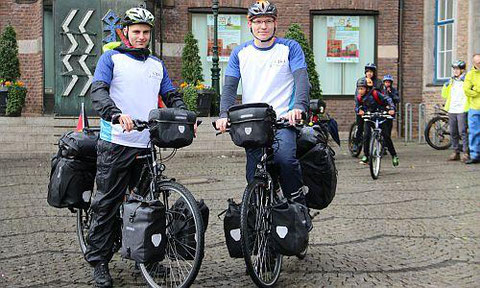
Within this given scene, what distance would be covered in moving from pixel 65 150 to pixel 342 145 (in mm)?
13807

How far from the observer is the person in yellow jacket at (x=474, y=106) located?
13.9m

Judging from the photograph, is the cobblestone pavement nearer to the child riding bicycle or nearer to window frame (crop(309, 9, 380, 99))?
the child riding bicycle

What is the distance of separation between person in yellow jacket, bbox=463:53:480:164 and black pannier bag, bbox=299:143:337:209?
892 cm

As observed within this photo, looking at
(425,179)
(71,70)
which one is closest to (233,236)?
(425,179)

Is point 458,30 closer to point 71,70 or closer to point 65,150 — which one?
point 71,70

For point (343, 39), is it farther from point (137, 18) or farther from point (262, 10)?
point (137, 18)

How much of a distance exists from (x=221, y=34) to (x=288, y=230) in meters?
15.7

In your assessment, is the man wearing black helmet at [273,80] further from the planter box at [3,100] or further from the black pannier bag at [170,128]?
the planter box at [3,100]

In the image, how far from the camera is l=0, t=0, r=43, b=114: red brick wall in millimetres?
19797

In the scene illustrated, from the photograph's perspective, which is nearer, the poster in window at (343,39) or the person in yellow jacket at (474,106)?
the person in yellow jacket at (474,106)

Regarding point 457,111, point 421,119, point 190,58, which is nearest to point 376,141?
→ point 457,111

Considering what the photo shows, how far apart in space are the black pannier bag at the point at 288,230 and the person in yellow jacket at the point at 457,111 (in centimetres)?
1020

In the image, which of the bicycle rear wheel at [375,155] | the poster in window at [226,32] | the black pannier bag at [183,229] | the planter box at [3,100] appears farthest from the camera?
the poster in window at [226,32]

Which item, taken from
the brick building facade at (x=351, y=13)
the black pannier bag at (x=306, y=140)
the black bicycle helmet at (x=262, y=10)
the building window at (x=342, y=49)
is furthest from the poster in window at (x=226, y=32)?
the black bicycle helmet at (x=262, y=10)
